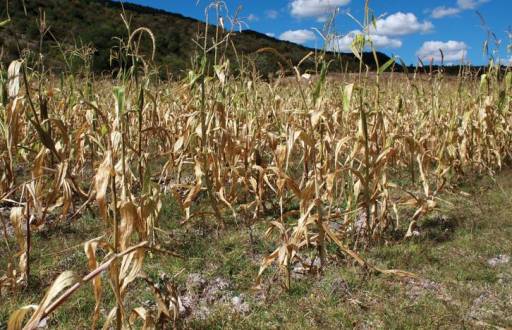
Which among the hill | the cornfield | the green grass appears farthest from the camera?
the hill

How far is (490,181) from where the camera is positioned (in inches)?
177

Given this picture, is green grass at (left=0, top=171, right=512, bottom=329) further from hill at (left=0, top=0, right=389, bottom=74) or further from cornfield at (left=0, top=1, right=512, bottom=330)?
hill at (left=0, top=0, right=389, bottom=74)

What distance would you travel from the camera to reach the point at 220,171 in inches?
134

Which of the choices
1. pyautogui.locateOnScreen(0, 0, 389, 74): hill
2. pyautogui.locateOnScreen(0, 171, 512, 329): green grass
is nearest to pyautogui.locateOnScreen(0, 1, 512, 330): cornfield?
pyautogui.locateOnScreen(0, 171, 512, 329): green grass

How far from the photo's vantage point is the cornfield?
5.84ft

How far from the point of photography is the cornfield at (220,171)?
1.78 meters

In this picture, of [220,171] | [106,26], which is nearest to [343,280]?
[220,171]

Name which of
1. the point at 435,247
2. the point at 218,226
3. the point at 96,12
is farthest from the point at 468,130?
the point at 96,12

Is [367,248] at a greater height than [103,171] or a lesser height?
lesser

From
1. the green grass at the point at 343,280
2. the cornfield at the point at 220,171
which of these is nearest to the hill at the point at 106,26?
the cornfield at the point at 220,171

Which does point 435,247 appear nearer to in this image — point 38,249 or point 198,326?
point 198,326

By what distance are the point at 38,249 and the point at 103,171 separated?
5.61ft

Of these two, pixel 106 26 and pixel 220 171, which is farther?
A: pixel 106 26

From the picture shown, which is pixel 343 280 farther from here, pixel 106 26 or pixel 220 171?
pixel 106 26
